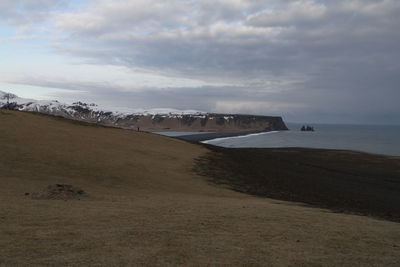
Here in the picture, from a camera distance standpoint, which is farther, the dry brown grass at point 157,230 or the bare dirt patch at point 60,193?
the bare dirt patch at point 60,193

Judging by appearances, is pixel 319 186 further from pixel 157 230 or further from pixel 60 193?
pixel 157 230

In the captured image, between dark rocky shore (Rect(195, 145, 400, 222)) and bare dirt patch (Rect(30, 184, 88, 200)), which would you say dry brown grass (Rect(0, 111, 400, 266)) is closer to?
bare dirt patch (Rect(30, 184, 88, 200))

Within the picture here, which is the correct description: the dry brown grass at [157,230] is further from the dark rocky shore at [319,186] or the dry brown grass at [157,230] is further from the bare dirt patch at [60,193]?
the dark rocky shore at [319,186]

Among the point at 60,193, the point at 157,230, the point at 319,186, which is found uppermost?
the point at 157,230

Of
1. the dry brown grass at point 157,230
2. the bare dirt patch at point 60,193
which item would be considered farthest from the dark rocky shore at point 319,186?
the bare dirt patch at point 60,193

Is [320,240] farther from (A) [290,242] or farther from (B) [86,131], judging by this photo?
(B) [86,131]

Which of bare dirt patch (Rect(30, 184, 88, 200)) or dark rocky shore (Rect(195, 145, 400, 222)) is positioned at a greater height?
bare dirt patch (Rect(30, 184, 88, 200))

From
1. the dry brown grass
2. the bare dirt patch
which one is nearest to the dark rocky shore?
the dry brown grass

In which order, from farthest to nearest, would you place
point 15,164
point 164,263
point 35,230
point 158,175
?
point 158,175
point 15,164
point 35,230
point 164,263

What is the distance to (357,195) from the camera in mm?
26203

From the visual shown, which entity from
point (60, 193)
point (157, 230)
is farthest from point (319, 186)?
point (157, 230)

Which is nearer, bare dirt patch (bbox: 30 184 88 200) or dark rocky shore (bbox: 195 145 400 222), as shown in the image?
bare dirt patch (bbox: 30 184 88 200)

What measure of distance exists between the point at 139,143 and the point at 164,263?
31.4 m

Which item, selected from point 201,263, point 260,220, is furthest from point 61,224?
point 260,220
